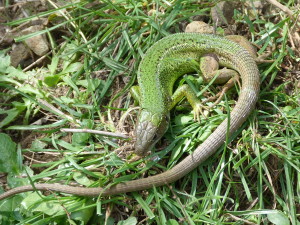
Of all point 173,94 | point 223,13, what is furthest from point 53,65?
point 223,13

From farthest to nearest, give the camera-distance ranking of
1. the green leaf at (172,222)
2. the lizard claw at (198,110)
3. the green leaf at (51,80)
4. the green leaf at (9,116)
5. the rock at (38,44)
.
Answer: the rock at (38,44)
the green leaf at (51,80)
the green leaf at (9,116)
the lizard claw at (198,110)
the green leaf at (172,222)

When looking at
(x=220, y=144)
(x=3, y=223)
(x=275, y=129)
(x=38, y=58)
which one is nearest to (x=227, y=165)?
(x=220, y=144)

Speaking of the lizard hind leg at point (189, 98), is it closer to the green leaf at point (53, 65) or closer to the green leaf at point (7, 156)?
the green leaf at point (53, 65)

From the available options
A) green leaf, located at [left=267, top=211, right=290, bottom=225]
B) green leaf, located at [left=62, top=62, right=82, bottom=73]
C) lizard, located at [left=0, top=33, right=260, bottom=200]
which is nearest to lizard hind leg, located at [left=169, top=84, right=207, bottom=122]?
lizard, located at [left=0, top=33, right=260, bottom=200]

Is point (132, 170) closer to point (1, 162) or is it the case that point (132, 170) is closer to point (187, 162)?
point (187, 162)

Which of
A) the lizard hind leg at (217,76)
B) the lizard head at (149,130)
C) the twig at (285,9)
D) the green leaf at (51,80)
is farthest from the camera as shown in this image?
the green leaf at (51,80)

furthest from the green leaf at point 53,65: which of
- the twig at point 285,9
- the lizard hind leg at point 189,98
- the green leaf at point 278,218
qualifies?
the green leaf at point 278,218
